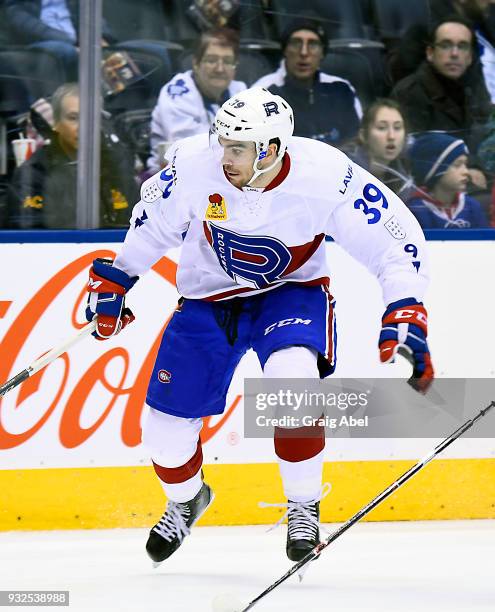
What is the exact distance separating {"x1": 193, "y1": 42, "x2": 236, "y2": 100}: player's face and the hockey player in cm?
101

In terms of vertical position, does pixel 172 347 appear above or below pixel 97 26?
below

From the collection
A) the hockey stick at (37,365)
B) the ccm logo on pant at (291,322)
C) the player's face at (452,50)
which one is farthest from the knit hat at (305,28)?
the hockey stick at (37,365)

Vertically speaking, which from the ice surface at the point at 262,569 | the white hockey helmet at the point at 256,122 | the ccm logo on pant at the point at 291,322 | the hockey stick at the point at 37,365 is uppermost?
the white hockey helmet at the point at 256,122

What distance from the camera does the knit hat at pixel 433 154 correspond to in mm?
4727

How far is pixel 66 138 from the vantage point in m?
4.55

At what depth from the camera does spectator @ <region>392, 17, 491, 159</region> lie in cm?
470

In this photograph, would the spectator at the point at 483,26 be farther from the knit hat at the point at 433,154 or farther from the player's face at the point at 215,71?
the player's face at the point at 215,71

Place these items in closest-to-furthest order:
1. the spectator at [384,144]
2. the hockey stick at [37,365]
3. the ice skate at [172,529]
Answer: the hockey stick at [37,365] → the ice skate at [172,529] → the spectator at [384,144]

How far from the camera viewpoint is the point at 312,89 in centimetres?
464

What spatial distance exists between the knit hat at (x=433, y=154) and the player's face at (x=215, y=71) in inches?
29.3

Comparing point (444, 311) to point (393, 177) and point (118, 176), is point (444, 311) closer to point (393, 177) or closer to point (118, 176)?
point (393, 177)

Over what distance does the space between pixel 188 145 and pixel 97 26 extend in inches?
44.6

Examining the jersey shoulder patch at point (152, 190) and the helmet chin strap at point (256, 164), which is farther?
the jersey shoulder patch at point (152, 190)

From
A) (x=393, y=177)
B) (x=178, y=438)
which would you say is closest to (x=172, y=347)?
(x=178, y=438)
